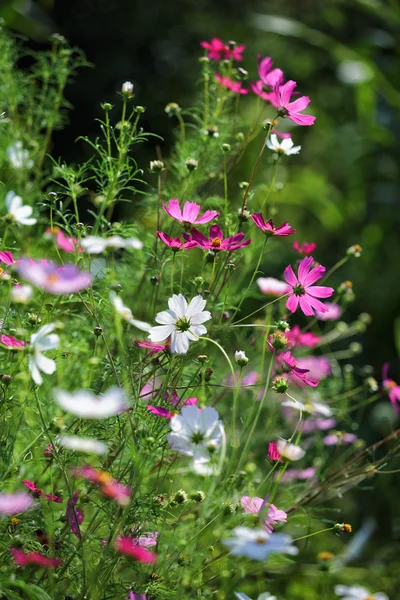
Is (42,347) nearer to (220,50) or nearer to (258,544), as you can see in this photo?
(258,544)

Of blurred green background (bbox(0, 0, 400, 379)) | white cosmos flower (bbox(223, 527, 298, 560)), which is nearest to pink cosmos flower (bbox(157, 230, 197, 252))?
white cosmos flower (bbox(223, 527, 298, 560))

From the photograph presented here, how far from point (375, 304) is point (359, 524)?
68cm

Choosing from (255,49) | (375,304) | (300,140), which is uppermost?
(255,49)

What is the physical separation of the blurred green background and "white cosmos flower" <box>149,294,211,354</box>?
3.42 feet

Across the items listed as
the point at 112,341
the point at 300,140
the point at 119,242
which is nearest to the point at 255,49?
the point at 300,140

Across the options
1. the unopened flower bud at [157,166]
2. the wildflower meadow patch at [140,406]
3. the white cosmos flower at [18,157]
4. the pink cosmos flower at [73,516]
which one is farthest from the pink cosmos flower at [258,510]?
the white cosmos flower at [18,157]

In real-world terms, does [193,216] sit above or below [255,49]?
below

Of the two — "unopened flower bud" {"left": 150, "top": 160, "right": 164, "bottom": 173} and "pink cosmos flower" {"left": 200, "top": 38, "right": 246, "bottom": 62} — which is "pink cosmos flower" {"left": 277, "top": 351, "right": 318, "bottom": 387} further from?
"pink cosmos flower" {"left": 200, "top": 38, "right": 246, "bottom": 62}

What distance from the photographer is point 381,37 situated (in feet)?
7.03

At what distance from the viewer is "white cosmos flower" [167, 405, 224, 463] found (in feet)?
1.59

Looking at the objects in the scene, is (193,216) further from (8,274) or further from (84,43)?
(84,43)

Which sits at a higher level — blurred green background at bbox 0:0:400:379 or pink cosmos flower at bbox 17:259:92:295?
blurred green background at bbox 0:0:400:379

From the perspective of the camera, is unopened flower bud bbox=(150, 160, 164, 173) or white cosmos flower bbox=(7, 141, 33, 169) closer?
unopened flower bud bbox=(150, 160, 164, 173)

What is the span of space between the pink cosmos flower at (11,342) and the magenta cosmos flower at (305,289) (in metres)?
0.21
